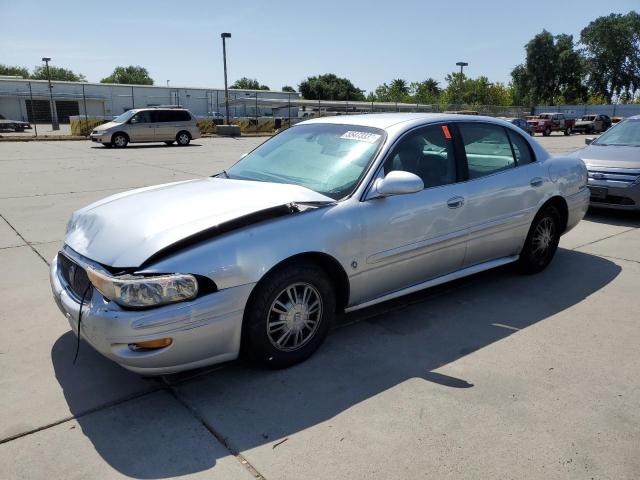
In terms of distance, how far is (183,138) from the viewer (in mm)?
23844

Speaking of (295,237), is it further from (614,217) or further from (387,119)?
(614,217)

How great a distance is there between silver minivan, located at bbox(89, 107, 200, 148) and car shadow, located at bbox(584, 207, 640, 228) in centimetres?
1919

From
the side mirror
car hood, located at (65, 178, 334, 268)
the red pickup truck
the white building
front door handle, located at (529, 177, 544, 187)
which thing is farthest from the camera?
the white building

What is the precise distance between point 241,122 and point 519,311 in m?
34.9

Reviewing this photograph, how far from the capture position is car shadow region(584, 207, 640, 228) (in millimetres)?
7659

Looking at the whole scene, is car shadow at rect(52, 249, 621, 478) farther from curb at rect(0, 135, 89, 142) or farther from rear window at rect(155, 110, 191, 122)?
curb at rect(0, 135, 89, 142)

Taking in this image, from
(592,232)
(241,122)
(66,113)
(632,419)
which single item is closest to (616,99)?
(241,122)

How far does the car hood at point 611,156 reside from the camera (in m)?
7.60

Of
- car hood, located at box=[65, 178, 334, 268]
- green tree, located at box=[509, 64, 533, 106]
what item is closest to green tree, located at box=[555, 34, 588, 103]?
green tree, located at box=[509, 64, 533, 106]

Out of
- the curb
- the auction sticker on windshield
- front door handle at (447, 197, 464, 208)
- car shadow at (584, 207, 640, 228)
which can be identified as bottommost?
car shadow at (584, 207, 640, 228)

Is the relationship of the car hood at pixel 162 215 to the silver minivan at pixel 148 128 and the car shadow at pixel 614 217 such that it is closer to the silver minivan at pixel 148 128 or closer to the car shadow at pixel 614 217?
the car shadow at pixel 614 217

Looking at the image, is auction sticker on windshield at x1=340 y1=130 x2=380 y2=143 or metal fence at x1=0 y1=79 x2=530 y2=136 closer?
auction sticker on windshield at x1=340 y1=130 x2=380 y2=143

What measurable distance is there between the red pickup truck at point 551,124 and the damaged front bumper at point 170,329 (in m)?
37.7

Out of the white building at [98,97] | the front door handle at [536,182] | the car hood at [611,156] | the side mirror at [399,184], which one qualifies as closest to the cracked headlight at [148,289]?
the side mirror at [399,184]
